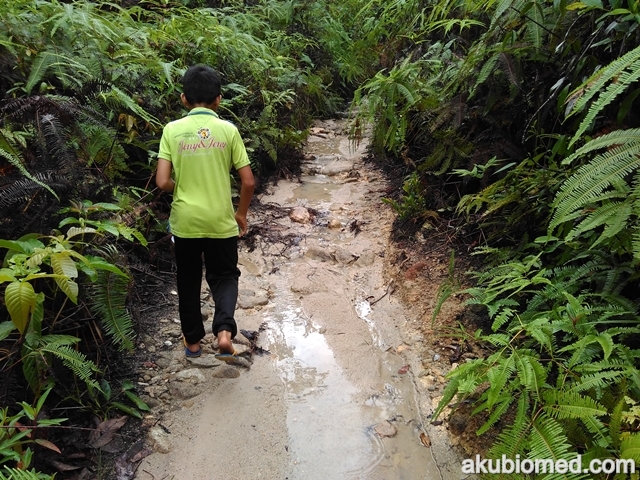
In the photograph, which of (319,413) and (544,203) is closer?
(319,413)

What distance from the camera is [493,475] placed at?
1988mm

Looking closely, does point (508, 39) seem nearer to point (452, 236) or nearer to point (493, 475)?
point (452, 236)

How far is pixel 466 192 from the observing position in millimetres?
4285

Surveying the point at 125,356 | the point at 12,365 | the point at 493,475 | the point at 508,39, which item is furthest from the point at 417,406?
the point at 508,39

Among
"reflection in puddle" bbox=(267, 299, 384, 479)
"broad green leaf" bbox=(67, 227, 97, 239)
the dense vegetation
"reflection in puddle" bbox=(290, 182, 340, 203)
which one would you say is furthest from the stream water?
"reflection in puddle" bbox=(290, 182, 340, 203)

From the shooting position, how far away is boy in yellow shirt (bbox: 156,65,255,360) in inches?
111

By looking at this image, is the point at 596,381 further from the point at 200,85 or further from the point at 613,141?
the point at 200,85

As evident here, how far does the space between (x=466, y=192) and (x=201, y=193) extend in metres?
2.64

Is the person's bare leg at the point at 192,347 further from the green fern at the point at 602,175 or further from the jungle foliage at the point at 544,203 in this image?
the green fern at the point at 602,175

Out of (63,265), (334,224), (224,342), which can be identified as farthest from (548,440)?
(334,224)

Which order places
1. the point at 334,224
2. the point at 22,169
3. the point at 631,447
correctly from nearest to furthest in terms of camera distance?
the point at 631,447 < the point at 22,169 < the point at 334,224

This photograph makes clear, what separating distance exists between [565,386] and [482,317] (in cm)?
106
